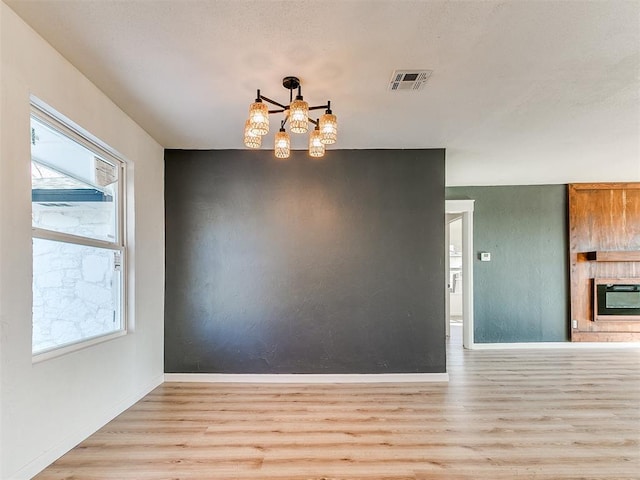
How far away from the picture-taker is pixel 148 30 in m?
2.04

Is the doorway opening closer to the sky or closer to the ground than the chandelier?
closer to the ground

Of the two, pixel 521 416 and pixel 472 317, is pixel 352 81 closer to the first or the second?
pixel 521 416

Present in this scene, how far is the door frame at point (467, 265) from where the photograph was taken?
18.9 ft

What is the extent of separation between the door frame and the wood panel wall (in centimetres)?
154

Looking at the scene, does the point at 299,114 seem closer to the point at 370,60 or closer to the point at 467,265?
the point at 370,60

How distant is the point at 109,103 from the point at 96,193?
2.32 feet

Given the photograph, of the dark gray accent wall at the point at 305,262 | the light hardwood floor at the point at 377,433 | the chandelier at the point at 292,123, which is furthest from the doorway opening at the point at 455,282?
the chandelier at the point at 292,123

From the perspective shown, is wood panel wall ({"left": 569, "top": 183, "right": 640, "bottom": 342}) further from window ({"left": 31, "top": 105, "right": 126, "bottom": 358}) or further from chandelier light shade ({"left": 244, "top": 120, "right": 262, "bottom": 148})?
window ({"left": 31, "top": 105, "right": 126, "bottom": 358})

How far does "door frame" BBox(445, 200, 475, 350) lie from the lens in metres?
5.75

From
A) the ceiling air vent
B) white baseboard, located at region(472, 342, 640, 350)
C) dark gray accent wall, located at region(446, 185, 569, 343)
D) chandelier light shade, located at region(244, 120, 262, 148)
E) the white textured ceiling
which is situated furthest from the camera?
dark gray accent wall, located at region(446, 185, 569, 343)

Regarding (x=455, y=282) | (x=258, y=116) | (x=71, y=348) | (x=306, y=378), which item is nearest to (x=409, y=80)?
(x=258, y=116)

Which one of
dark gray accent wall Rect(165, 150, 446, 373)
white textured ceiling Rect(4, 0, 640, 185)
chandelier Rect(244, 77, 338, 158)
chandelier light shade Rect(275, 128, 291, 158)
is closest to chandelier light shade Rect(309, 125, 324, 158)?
chandelier Rect(244, 77, 338, 158)

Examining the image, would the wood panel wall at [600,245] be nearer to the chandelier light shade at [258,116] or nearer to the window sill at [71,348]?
the chandelier light shade at [258,116]

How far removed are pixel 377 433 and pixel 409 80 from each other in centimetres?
253
